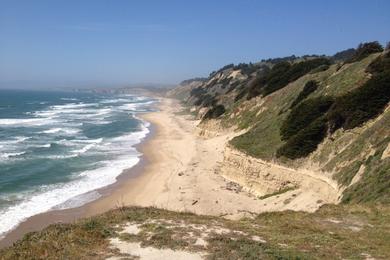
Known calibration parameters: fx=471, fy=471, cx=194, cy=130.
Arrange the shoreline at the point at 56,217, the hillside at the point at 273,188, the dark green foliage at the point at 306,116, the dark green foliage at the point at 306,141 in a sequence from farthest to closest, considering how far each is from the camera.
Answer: the dark green foliage at the point at 306,116, the dark green foliage at the point at 306,141, the shoreline at the point at 56,217, the hillside at the point at 273,188

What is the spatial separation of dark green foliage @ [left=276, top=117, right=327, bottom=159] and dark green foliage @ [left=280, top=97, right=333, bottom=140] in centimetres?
171

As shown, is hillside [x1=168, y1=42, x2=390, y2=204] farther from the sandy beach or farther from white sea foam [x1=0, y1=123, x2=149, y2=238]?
white sea foam [x1=0, y1=123, x2=149, y2=238]

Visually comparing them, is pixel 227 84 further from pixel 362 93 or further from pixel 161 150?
pixel 362 93

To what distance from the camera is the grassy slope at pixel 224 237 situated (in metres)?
9.80

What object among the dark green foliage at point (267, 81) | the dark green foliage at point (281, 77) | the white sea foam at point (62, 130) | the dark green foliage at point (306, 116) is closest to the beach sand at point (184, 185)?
the dark green foliage at point (306, 116)

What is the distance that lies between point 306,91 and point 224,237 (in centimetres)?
2387

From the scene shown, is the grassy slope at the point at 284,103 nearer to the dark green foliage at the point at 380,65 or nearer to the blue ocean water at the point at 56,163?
the dark green foliage at the point at 380,65

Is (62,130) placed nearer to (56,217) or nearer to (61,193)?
(61,193)

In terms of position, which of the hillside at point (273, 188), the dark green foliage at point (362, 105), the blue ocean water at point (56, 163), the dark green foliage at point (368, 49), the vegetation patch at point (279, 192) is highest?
the dark green foliage at point (368, 49)

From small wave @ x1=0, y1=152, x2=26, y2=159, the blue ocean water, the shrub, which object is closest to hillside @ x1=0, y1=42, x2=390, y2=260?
the shrub

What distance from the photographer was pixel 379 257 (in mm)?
9789

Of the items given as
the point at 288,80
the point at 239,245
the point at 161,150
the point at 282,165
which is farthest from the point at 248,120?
the point at 239,245

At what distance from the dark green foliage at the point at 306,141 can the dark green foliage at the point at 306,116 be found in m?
1.71

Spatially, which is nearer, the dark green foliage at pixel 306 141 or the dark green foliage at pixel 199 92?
the dark green foliage at pixel 306 141
